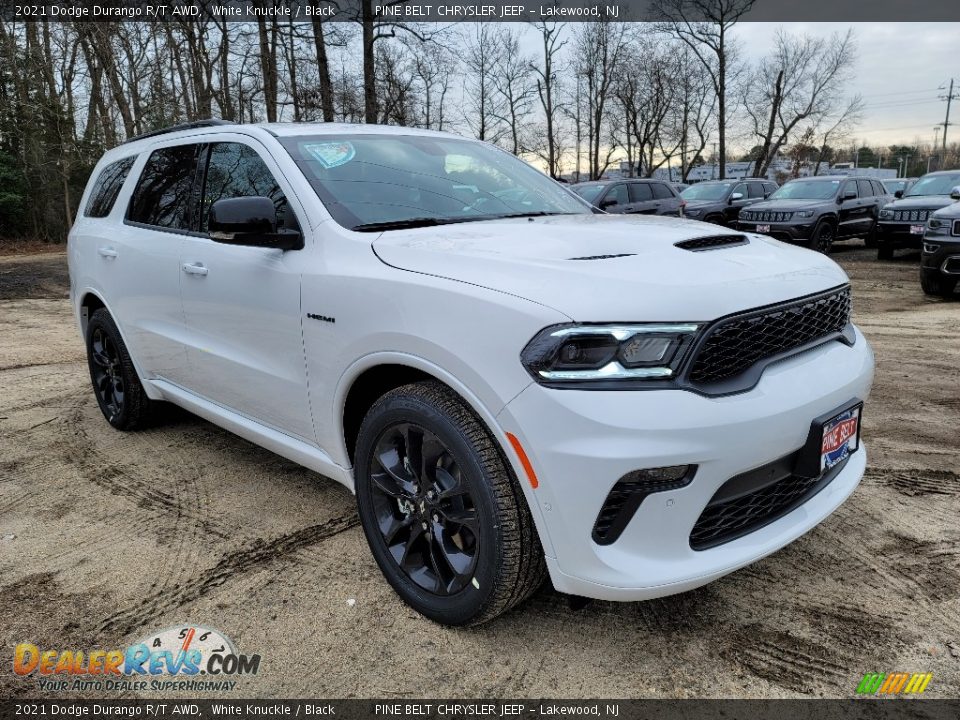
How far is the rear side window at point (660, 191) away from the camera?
15.2m

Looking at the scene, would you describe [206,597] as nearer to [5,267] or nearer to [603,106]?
→ [5,267]

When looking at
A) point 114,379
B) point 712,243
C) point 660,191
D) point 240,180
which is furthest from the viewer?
point 660,191

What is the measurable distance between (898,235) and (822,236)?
1325 millimetres

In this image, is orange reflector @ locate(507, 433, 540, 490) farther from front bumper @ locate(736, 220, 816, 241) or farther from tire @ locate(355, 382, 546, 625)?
front bumper @ locate(736, 220, 816, 241)

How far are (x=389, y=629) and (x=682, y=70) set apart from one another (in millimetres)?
49141

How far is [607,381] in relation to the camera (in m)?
1.93

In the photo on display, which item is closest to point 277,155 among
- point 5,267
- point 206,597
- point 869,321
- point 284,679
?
point 206,597

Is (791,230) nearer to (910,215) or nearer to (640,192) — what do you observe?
(910,215)

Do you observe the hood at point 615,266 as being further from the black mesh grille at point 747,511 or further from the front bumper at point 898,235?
the front bumper at point 898,235

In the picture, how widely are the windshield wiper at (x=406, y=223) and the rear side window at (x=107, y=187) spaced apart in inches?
95.9

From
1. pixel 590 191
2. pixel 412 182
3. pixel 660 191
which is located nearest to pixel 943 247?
pixel 590 191

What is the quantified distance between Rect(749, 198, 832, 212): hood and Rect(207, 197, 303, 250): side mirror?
13.3 m

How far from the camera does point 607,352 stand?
77.0 inches

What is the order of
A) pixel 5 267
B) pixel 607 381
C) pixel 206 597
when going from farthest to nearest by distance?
1. pixel 5 267
2. pixel 206 597
3. pixel 607 381
